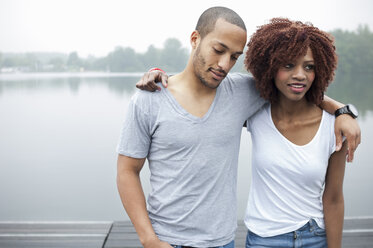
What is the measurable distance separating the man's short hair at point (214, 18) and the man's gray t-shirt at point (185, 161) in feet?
0.75

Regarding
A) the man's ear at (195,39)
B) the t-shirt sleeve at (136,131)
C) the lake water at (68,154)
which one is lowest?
the lake water at (68,154)

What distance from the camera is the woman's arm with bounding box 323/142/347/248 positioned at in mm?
1279

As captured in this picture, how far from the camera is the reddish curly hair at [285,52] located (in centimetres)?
122

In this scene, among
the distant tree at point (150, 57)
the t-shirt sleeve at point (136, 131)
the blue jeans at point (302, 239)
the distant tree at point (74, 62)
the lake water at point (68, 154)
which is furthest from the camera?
the distant tree at point (150, 57)

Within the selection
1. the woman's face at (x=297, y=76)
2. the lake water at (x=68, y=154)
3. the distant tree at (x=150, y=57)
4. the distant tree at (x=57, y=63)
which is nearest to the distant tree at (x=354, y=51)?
the lake water at (x=68, y=154)

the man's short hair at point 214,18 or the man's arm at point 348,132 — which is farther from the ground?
the man's short hair at point 214,18

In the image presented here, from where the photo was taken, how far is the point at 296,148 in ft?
4.16

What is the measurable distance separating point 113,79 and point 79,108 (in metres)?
3.33

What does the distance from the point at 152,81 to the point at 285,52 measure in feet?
1.48

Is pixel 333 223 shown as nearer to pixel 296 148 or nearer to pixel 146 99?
pixel 296 148

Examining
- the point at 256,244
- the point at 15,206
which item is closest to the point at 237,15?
the point at 256,244

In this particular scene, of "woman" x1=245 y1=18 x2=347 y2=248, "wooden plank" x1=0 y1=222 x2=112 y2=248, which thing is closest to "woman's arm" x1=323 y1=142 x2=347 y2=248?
"woman" x1=245 y1=18 x2=347 y2=248

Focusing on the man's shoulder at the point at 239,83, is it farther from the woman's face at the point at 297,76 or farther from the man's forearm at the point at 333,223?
the man's forearm at the point at 333,223

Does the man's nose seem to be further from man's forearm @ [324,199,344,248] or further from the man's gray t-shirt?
man's forearm @ [324,199,344,248]
